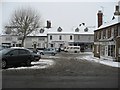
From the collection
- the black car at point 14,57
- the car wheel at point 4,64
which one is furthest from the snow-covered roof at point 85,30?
the car wheel at point 4,64

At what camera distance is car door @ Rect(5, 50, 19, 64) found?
65.9 feet

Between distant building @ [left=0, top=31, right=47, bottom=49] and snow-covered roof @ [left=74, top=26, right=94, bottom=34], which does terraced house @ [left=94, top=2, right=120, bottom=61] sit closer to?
snow-covered roof @ [left=74, top=26, right=94, bottom=34]

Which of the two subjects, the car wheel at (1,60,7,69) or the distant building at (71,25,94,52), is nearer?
the car wheel at (1,60,7,69)

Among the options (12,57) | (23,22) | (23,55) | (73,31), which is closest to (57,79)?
(12,57)

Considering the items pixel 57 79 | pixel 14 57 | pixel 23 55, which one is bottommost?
pixel 57 79

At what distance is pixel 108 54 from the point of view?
3950cm

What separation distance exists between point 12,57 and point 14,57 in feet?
0.75

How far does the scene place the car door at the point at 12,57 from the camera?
20078mm

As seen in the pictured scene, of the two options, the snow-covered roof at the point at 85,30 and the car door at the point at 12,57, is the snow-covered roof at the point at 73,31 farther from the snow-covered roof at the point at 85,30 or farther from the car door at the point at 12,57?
the car door at the point at 12,57

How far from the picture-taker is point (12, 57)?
20.3 meters

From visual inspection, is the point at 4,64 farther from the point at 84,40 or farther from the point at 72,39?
the point at 84,40

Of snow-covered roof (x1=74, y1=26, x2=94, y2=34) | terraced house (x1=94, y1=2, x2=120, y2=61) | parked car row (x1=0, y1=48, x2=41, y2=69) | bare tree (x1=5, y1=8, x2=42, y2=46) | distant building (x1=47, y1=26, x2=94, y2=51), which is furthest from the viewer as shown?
snow-covered roof (x1=74, y1=26, x2=94, y2=34)

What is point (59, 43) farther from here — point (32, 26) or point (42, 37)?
point (32, 26)

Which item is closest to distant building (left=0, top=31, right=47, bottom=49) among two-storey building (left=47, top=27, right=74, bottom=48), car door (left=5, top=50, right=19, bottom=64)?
two-storey building (left=47, top=27, right=74, bottom=48)
